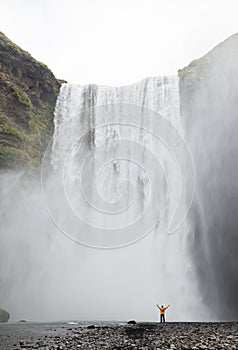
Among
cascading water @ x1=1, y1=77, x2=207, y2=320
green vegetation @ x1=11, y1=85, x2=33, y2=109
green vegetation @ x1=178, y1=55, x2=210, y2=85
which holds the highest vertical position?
green vegetation @ x1=178, y1=55, x2=210, y2=85

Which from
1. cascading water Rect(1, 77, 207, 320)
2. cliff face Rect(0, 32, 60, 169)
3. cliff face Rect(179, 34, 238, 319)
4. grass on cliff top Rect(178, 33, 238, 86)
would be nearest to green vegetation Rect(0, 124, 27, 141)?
cliff face Rect(0, 32, 60, 169)

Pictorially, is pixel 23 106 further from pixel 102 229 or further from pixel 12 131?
pixel 102 229

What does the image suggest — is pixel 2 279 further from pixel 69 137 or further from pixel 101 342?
pixel 101 342

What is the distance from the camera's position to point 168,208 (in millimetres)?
24641

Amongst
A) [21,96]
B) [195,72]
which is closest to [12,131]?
[21,96]

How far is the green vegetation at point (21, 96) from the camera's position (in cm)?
2551

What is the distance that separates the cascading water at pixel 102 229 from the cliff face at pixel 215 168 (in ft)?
3.66

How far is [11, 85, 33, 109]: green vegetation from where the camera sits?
1004 inches

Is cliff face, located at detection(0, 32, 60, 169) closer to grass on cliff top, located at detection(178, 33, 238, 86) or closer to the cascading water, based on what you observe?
the cascading water

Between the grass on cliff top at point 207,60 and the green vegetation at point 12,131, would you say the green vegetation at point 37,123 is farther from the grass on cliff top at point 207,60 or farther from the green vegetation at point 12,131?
the grass on cliff top at point 207,60

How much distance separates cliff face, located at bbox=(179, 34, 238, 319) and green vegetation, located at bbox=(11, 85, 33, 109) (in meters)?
13.4

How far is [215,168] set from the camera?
79.5 ft

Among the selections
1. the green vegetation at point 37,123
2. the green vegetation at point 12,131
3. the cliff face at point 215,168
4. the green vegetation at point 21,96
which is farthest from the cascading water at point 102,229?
the green vegetation at point 21,96

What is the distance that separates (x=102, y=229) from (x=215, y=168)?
9.81 metres
